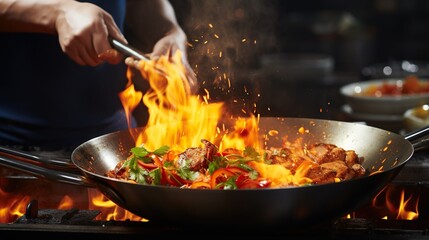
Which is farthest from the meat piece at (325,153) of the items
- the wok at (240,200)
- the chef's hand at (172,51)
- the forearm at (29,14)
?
the forearm at (29,14)

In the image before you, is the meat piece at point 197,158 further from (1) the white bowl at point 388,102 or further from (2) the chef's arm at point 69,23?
(1) the white bowl at point 388,102

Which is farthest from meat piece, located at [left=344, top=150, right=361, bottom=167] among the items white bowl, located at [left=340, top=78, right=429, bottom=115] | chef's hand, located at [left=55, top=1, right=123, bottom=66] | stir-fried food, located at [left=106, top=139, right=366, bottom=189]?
white bowl, located at [left=340, top=78, right=429, bottom=115]

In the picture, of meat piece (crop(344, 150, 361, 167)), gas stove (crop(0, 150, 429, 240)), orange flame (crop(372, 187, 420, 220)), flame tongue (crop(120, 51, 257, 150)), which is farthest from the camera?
flame tongue (crop(120, 51, 257, 150))

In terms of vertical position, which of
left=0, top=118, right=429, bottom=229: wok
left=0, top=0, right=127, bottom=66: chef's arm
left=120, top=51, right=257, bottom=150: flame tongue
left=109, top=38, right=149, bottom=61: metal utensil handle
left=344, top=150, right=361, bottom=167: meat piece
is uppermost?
left=0, top=0, right=127, bottom=66: chef's arm

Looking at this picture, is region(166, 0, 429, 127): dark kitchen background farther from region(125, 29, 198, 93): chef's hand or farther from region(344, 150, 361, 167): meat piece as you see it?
region(344, 150, 361, 167): meat piece

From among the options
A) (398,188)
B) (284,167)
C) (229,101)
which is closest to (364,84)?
(229,101)

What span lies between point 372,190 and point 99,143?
965mm

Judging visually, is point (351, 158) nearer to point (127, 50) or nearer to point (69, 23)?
point (127, 50)

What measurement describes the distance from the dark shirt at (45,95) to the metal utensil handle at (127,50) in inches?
25.5

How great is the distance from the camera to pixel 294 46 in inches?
350

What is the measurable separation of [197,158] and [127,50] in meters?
0.71

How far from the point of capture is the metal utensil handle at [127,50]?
236 centimetres

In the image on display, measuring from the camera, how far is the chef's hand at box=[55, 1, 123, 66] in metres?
2.39

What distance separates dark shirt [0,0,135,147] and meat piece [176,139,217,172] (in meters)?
1.27
